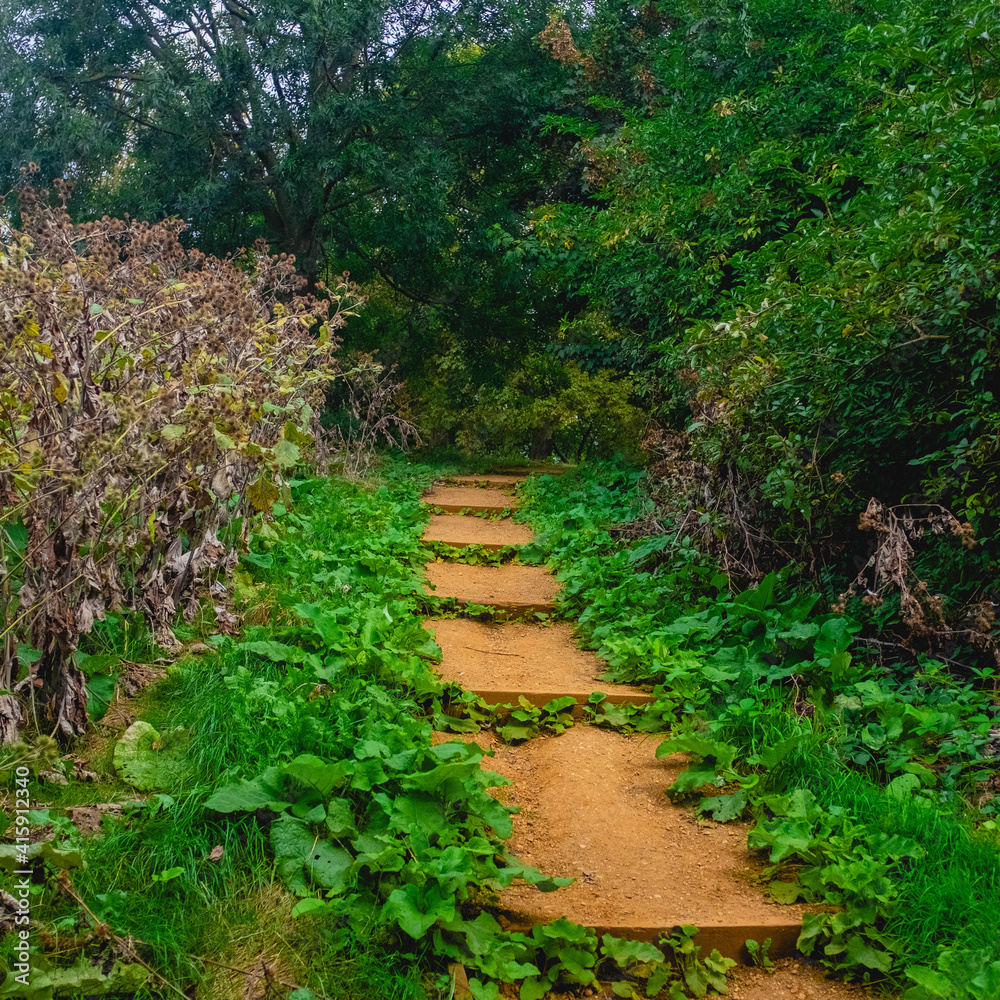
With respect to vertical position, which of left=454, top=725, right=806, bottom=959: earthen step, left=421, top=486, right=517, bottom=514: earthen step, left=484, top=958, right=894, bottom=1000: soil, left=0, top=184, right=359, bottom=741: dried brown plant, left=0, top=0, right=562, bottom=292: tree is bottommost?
left=484, top=958, right=894, bottom=1000: soil

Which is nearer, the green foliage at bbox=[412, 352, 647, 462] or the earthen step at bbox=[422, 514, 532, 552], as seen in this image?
the earthen step at bbox=[422, 514, 532, 552]

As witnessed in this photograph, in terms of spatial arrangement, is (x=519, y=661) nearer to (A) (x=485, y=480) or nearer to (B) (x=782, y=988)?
(B) (x=782, y=988)

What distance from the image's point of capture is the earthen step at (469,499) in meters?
9.30

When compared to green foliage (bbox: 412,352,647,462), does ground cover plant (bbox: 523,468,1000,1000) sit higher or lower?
lower

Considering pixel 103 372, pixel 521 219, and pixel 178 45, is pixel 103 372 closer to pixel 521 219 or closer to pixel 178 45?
pixel 521 219

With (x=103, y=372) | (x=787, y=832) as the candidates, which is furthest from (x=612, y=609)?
(x=103, y=372)

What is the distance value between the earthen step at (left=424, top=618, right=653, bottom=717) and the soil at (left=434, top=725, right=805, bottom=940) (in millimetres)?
277

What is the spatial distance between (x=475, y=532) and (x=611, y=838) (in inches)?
202

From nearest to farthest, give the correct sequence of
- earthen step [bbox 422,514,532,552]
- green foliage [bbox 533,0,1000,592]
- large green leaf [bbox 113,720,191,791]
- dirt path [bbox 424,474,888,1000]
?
1. dirt path [bbox 424,474,888,1000]
2. large green leaf [bbox 113,720,191,791]
3. green foliage [bbox 533,0,1000,592]
4. earthen step [bbox 422,514,532,552]

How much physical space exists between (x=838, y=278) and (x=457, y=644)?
114 inches

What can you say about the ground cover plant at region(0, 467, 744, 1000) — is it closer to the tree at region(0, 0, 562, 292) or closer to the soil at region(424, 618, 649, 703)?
the soil at region(424, 618, 649, 703)

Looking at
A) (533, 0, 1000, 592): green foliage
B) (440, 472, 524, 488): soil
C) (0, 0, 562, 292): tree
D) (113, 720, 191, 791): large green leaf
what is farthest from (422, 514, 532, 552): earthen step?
(0, 0, 562, 292): tree

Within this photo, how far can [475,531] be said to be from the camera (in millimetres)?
8141

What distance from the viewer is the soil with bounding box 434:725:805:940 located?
102 inches
